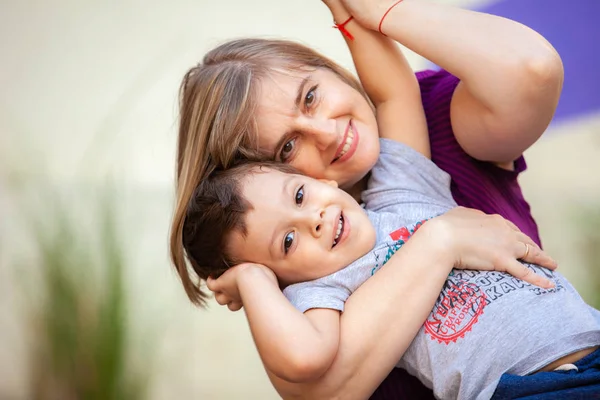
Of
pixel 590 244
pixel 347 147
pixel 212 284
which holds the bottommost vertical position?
pixel 590 244

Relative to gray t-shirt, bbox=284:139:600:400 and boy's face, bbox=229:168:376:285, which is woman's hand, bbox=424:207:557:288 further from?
boy's face, bbox=229:168:376:285

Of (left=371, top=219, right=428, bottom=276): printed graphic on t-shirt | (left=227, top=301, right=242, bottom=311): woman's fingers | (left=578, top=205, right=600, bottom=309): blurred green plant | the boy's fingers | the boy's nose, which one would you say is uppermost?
the boy's nose

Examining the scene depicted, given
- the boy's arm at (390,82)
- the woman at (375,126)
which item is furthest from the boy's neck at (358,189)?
the boy's arm at (390,82)

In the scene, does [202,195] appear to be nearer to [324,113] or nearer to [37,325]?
[324,113]

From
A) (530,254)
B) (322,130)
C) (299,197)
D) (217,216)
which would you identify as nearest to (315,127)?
(322,130)

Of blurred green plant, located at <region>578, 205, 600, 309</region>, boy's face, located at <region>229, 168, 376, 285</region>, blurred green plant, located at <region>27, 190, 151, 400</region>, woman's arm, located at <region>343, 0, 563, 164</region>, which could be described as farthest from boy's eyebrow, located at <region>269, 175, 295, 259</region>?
blurred green plant, located at <region>578, 205, 600, 309</region>

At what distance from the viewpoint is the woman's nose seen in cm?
140

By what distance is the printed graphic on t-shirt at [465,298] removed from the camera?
1.25 metres

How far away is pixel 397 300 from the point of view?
1.24m

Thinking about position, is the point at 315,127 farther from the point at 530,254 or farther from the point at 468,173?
the point at 530,254

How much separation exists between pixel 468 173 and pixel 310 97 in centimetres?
39

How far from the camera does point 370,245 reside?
1366 mm

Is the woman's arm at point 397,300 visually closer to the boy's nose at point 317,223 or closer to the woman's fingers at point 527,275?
the woman's fingers at point 527,275

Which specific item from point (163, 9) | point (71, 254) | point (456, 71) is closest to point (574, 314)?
point (456, 71)
